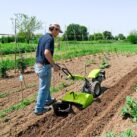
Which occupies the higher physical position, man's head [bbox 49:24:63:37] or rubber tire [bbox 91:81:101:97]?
man's head [bbox 49:24:63:37]

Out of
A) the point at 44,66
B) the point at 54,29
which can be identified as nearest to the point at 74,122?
the point at 44,66

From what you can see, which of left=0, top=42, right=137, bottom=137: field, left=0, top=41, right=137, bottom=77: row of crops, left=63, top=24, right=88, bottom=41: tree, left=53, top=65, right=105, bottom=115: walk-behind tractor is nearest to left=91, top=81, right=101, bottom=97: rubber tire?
left=53, top=65, right=105, bottom=115: walk-behind tractor

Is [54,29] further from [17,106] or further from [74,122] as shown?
[17,106]

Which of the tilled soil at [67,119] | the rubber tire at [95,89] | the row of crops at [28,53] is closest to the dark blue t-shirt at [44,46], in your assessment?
the tilled soil at [67,119]

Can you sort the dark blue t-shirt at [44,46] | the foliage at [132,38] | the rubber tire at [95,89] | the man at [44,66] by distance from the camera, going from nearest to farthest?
the dark blue t-shirt at [44,46]
the man at [44,66]
the rubber tire at [95,89]
the foliage at [132,38]

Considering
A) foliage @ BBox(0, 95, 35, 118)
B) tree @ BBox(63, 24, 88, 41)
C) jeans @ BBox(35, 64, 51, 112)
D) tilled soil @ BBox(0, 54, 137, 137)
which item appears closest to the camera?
tilled soil @ BBox(0, 54, 137, 137)

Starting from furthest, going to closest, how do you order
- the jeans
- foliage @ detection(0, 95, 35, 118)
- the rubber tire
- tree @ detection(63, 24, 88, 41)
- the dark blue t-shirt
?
tree @ detection(63, 24, 88, 41)
the rubber tire
foliage @ detection(0, 95, 35, 118)
the jeans
the dark blue t-shirt

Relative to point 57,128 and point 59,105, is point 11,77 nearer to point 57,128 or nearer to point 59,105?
point 59,105

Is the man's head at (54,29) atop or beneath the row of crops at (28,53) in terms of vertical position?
atop

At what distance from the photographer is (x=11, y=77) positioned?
14172 millimetres

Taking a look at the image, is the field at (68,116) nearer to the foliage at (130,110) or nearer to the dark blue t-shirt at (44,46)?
the foliage at (130,110)

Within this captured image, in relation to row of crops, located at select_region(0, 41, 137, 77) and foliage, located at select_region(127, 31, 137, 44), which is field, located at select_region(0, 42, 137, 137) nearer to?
row of crops, located at select_region(0, 41, 137, 77)

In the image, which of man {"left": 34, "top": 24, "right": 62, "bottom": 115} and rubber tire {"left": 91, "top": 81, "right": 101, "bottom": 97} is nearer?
man {"left": 34, "top": 24, "right": 62, "bottom": 115}

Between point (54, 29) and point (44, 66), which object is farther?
point (44, 66)
